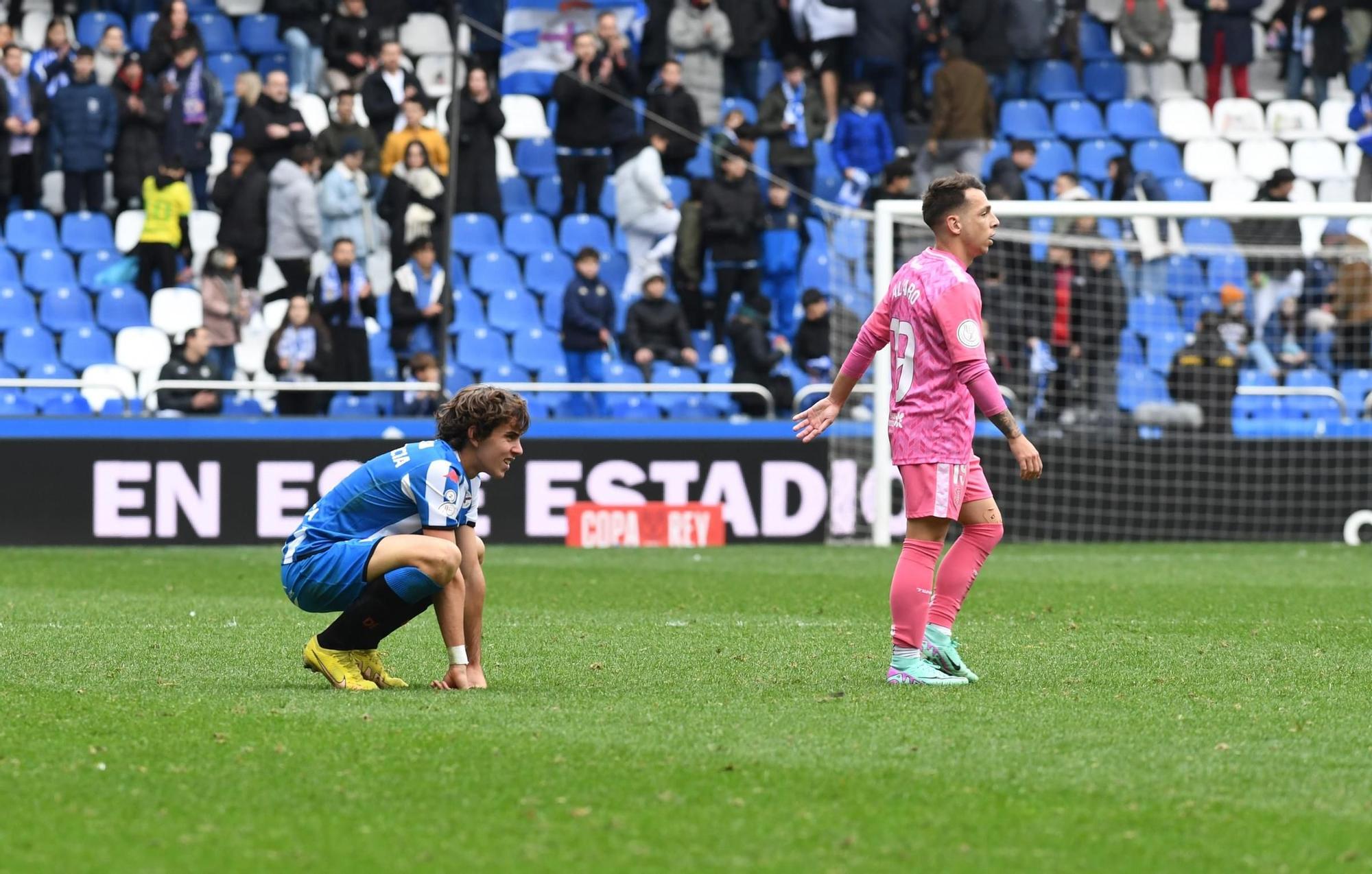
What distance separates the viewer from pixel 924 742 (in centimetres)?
581

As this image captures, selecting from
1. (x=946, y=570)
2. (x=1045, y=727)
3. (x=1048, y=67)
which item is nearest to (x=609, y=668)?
(x=946, y=570)

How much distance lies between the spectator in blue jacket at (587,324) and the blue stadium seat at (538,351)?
0.50 meters

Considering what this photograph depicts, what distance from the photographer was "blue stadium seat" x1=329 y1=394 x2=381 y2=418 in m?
17.8

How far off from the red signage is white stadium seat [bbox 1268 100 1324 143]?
9.23m

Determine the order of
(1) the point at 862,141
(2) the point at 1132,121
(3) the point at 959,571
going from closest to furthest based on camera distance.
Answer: (3) the point at 959,571 < (1) the point at 862,141 < (2) the point at 1132,121

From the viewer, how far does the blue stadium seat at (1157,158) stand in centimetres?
2188

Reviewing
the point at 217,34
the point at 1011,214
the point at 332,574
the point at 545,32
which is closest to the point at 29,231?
the point at 217,34

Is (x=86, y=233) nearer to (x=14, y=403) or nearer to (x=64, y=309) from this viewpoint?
(x=64, y=309)

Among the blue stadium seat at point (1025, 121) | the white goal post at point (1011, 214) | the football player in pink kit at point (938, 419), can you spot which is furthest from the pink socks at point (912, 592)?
the blue stadium seat at point (1025, 121)

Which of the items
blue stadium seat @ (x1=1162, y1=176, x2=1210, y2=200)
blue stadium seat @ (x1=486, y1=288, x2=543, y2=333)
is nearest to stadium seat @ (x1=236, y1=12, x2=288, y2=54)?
blue stadium seat @ (x1=486, y1=288, x2=543, y2=333)

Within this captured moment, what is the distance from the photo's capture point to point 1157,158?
21969 millimetres

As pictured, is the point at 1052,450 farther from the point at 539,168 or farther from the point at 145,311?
the point at 145,311

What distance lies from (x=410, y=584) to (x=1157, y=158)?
16625mm

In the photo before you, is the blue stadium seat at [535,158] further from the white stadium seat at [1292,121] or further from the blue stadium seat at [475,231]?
the white stadium seat at [1292,121]
